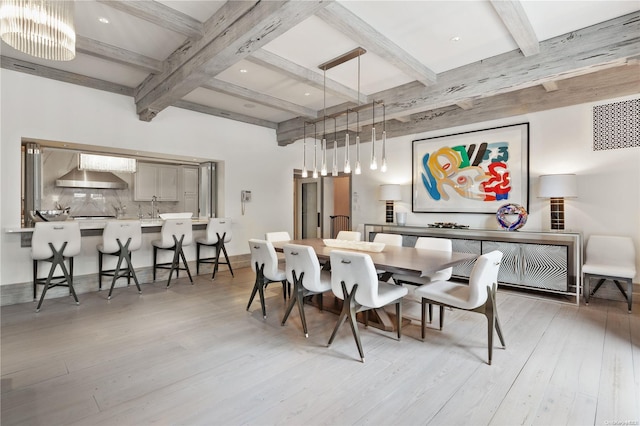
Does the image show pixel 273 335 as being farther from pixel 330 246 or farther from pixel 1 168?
pixel 1 168

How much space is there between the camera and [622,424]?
170cm

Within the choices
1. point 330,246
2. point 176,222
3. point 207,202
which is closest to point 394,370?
point 330,246

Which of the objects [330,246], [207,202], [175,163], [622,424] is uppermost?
[175,163]

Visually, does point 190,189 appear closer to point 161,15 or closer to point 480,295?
point 161,15

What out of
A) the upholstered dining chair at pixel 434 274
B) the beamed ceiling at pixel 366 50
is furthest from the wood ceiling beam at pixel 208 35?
the upholstered dining chair at pixel 434 274

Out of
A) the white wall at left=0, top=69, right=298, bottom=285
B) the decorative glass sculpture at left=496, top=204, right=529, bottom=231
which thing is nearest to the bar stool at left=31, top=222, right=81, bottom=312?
the white wall at left=0, top=69, right=298, bottom=285

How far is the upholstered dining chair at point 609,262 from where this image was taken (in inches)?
137

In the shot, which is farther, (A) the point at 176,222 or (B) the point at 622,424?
(A) the point at 176,222

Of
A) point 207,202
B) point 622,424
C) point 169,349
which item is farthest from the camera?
point 207,202

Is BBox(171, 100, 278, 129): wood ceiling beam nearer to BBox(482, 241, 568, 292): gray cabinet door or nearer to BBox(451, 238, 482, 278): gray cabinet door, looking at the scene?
BBox(451, 238, 482, 278): gray cabinet door

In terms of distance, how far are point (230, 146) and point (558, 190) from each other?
202 inches

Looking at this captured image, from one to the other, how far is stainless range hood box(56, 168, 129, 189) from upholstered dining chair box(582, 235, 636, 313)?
750 cm

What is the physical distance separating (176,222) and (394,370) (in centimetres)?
372

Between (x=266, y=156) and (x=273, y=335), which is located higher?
(x=266, y=156)
